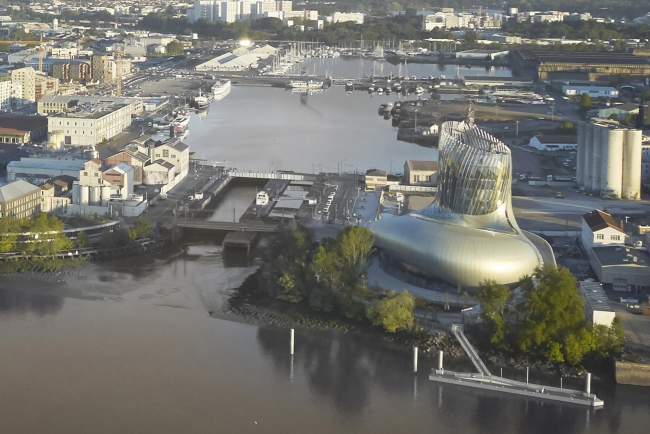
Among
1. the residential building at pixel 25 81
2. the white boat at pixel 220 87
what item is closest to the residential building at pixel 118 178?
the residential building at pixel 25 81

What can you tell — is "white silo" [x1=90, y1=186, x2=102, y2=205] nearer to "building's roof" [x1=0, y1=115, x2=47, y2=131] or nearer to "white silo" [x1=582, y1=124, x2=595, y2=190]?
"building's roof" [x1=0, y1=115, x2=47, y2=131]

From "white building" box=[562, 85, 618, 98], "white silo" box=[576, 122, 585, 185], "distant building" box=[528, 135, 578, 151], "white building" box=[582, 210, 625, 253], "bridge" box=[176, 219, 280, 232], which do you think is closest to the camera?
"white building" box=[582, 210, 625, 253]

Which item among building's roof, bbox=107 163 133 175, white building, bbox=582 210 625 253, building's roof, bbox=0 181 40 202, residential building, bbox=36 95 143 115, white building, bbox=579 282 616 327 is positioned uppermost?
residential building, bbox=36 95 143 115

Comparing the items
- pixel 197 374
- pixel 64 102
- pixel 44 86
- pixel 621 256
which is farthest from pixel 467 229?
pixel 44 86

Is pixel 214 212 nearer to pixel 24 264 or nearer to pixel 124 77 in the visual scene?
pixel 24 264

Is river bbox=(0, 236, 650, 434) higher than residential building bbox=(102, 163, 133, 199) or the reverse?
the reverse

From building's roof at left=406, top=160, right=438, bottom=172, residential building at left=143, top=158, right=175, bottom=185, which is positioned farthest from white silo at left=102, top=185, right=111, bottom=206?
building's roof at left=406, top=160, right=438, bottom=172

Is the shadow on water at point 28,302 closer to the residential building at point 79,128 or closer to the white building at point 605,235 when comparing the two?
the white building at point 605,235

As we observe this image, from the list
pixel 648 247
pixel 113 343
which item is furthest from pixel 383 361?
pixel 648 247
